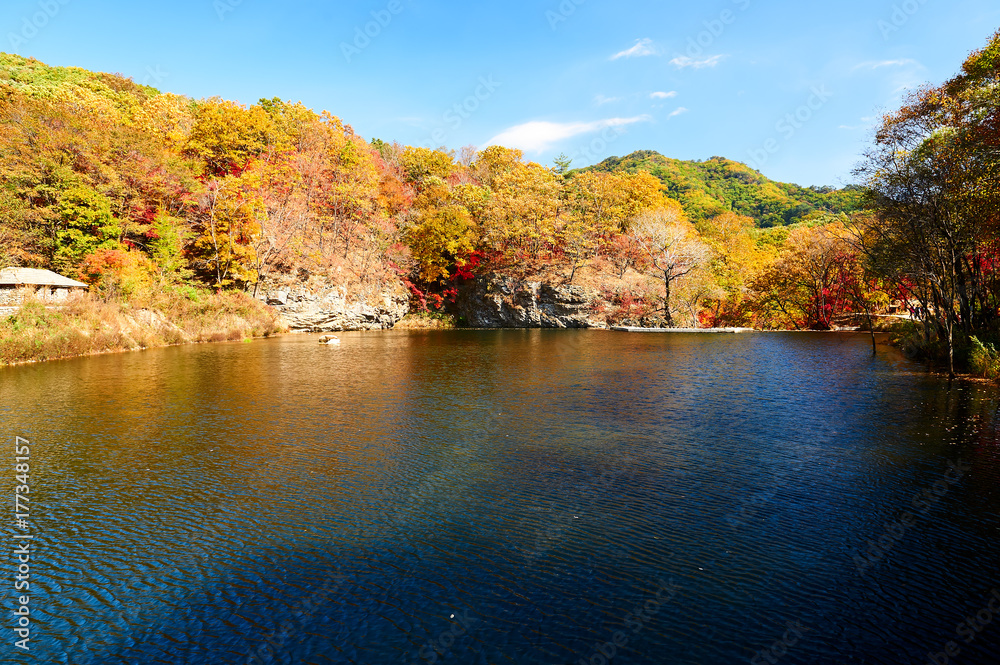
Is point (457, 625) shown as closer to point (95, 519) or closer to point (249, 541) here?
point (249, 541)

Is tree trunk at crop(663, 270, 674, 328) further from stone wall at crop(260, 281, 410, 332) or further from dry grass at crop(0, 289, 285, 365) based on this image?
dry grass at crop(0, 289, 285, 365)

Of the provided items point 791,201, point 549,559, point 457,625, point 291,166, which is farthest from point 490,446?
point 791,201

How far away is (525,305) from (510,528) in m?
46.5

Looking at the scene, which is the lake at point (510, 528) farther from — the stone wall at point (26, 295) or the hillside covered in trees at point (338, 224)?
the hillside covered in trees at point (338, 224)

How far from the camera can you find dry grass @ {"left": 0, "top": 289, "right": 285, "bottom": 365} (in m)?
22.8

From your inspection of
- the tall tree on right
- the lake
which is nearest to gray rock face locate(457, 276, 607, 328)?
the tall tree on right

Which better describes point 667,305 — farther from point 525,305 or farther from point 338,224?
point 338,224

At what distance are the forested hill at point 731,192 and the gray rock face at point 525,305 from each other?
3239 centimetres

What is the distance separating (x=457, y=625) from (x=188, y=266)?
43.7m

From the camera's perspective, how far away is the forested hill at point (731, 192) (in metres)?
80.8

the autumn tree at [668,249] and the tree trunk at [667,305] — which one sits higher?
the autumn tree at [668,249]

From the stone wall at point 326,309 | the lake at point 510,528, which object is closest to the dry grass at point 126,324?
the stone wall at point 326,309

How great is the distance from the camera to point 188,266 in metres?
40.3

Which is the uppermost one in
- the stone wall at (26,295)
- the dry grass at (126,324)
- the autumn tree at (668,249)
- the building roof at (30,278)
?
the autumn tree at (668,249)
